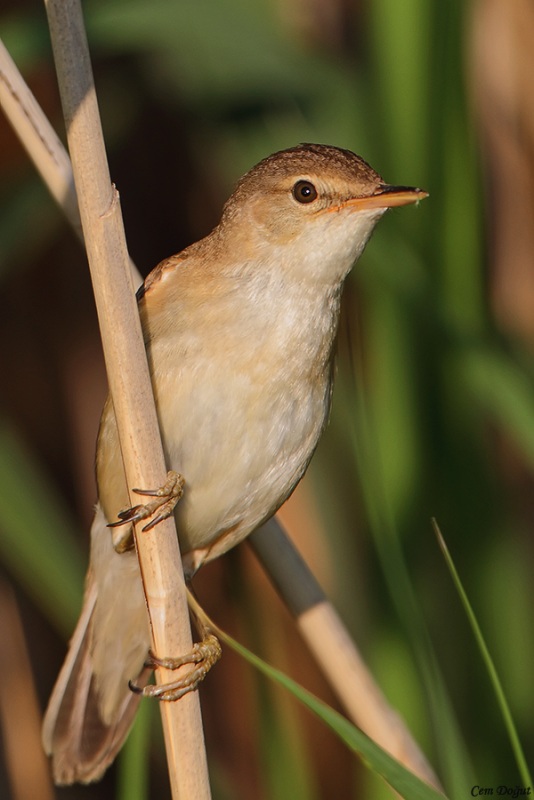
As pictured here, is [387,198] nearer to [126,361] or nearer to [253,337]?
[253,337]

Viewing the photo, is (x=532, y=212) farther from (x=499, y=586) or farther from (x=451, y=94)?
(x=499, y=586)

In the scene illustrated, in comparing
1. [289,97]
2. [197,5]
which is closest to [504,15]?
[289,97]

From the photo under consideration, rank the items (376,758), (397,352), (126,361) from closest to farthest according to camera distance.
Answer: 1. (376,758)
2. (126,361)
3. (397,352)

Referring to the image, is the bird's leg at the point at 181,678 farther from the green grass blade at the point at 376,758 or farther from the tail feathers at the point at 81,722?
the tail feathers at the point at 81,722

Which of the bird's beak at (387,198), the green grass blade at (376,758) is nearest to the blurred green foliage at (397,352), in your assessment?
the bird's beak at (387,198)

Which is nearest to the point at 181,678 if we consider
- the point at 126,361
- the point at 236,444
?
the point at 236,444

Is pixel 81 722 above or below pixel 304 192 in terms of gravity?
below
